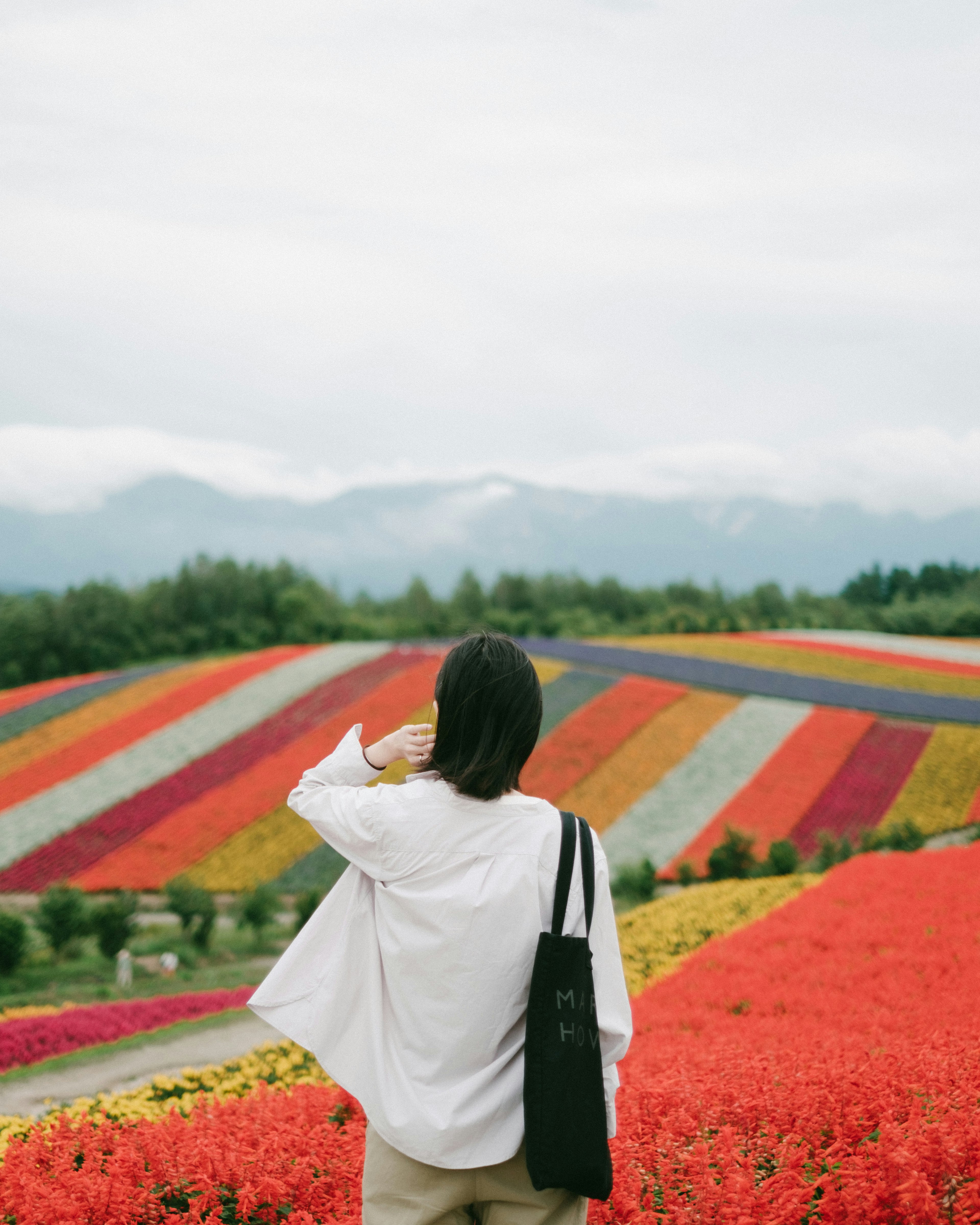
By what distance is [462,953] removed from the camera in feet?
6.88

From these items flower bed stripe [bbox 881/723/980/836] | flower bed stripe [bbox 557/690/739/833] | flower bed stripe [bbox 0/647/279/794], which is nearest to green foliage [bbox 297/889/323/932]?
flower bed stripe [bbox 557/690/739/833]

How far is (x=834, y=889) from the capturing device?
1057 centimetres

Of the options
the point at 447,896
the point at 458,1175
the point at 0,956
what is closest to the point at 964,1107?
the point at 458,1175

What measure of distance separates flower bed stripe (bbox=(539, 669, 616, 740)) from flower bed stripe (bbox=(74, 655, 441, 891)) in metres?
3.70

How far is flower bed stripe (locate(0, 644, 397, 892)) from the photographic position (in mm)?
18359

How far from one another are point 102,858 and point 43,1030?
1087 centimetres

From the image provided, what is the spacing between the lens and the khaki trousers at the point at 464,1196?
209 cm

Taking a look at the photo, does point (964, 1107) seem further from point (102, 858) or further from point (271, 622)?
point (271, 622)

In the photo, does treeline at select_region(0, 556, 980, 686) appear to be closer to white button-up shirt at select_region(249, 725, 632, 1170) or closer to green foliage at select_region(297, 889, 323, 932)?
green foliage at select_region(297, 889, 323, 932)

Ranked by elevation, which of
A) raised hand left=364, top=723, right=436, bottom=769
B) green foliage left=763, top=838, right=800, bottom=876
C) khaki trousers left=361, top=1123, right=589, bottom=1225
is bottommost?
green foliage left=763, top=838, right=800, bottom=876

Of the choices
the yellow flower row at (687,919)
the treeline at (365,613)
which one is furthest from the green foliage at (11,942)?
the treeline at (365,613)

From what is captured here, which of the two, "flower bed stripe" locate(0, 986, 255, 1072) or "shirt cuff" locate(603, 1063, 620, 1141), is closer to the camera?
"shirt cuff" locate(603, 1063, 620, 1141)

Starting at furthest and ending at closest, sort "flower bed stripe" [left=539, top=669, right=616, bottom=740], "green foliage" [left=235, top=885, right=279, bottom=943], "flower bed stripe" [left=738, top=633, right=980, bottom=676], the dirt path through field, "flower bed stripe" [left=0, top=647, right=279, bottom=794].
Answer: "flower bed stripe" [left=738, top=633, right=980, bottom=676]
"flower bed stripe" [left=539, top=669, right=616, bottom=740]
"flower bed stripe" [left=0, top=647, right=279, bottom=794]
"green foliage" [left=235, top=885, right=279, bottom=943]
the dirt path through field

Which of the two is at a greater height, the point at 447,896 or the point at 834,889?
the point at 447,896
